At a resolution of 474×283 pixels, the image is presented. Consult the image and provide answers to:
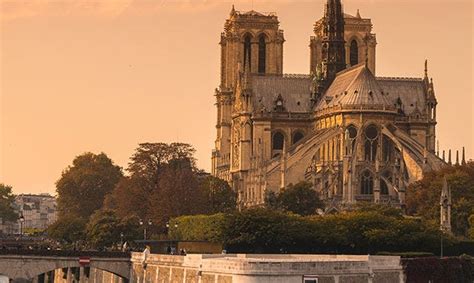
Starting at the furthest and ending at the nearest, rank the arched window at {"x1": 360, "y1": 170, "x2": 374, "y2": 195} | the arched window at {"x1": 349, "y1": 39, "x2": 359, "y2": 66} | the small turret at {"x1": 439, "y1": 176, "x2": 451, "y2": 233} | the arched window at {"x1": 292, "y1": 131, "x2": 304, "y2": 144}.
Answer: the arched window at {"x1": 349, "y1": 39, "x2": 359, "y2": 66}, the arched window at {"x1": 292, "y1": 131, "x2": 304, "y2": 144}, the arched window at {"x1": 360, "y1": 170, "x2": 374, "y2": 195}, the small turret at {"x1": 439, "y1": 176, "x2": 451, "y2": 233}

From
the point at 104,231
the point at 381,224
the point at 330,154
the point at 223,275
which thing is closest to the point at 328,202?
the point at 330,154

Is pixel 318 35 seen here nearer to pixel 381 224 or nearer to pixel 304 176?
pixel 304 176

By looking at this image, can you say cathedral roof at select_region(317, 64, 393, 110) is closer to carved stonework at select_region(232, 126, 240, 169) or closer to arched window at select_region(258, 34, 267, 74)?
carved stonework at select_region(232, 126, 240, 169)

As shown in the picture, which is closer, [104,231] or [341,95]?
[104,231]

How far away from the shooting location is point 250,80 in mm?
144875

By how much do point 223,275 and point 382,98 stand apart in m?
68.3

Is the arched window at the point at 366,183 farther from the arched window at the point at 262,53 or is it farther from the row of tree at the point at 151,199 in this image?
the arched window at the point at 262,53

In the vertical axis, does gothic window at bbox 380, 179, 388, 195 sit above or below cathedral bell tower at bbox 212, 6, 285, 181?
below

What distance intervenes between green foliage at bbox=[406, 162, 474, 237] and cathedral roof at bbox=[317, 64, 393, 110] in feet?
55.2

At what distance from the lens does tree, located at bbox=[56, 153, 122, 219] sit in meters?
150

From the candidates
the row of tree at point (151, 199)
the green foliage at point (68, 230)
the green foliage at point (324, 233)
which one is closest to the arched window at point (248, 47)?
the row of tree at point (151, 199)

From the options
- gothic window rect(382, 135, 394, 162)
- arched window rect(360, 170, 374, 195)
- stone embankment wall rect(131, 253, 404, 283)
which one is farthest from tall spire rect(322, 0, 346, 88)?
stone embankment wall rect(131, 253, 404, 283)

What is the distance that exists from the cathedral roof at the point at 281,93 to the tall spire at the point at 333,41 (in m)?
2.86

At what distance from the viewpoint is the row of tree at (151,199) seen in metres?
104
